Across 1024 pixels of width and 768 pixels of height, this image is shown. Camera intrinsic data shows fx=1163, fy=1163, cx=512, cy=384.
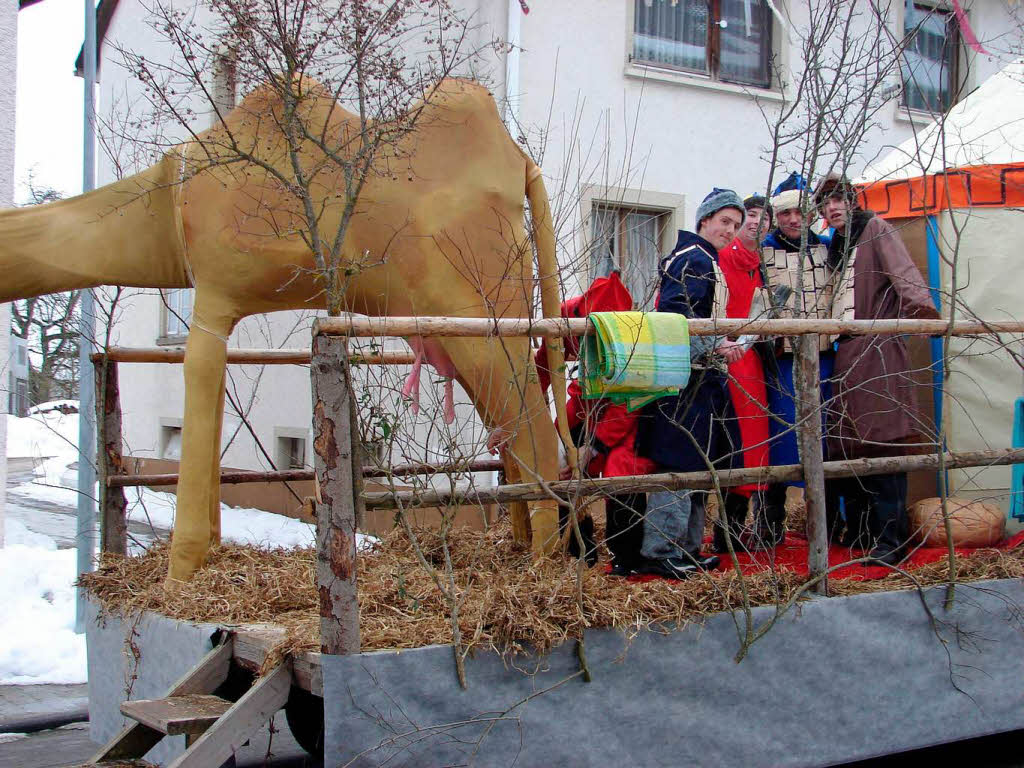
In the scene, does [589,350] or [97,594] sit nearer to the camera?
[589,350]

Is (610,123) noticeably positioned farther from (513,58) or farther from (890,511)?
(890,511)

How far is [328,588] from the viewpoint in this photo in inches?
127

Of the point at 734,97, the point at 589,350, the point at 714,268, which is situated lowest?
the point at 589,350

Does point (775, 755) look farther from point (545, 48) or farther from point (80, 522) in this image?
point (545, 48)

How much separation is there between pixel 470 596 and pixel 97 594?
67.2 inches

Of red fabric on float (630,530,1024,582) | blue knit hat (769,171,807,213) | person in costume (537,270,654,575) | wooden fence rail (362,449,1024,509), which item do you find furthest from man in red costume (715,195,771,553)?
wooden fence rail (362,449,1024,509)

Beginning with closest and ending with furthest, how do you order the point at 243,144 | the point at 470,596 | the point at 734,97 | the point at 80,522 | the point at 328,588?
1. the point at 328,588
2. the point at 470,596
3. the point at 243,144
4. the point at 80,522
5. the point at 734,97

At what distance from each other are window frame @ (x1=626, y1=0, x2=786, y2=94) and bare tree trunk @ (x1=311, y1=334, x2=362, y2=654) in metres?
7.78

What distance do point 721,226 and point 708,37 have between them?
22.6ft

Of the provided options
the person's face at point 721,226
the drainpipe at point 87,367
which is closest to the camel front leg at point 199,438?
the person's face at point 721,226

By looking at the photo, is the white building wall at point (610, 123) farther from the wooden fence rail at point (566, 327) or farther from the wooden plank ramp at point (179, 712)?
the wooden plank ramp at point (179, 712)

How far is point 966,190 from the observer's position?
5750 mm

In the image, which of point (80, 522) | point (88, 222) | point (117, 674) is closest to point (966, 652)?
point (117, 674)

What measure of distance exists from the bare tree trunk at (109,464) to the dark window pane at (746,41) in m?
7.72
